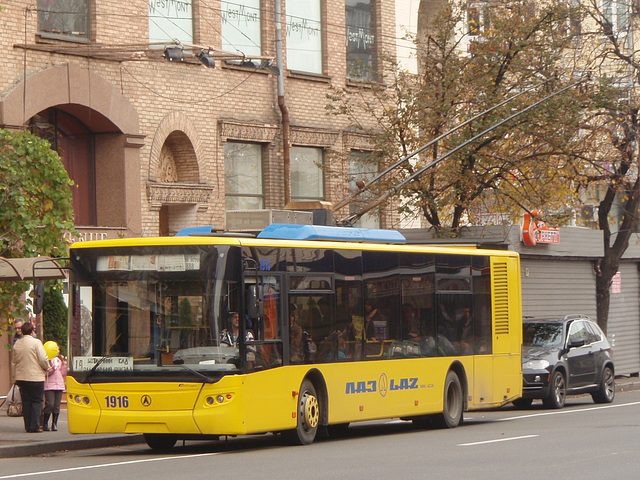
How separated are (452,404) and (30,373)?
20.5ft

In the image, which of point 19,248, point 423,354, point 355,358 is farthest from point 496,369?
point 19,248

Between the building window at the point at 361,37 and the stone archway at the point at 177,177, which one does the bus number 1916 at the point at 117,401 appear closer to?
the stone archway at the point at 177,177

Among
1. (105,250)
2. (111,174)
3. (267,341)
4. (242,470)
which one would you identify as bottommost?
(242,470)

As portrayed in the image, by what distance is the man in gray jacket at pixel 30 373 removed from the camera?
55.9ft

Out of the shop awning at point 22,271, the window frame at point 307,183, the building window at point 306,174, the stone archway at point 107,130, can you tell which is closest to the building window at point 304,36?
the window frame at point 307,183

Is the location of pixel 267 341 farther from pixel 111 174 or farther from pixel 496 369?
pixel 111 174

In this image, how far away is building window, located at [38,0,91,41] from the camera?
22.0 metres

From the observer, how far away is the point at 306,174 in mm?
28297

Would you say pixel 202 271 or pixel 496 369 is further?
pixel 496 369

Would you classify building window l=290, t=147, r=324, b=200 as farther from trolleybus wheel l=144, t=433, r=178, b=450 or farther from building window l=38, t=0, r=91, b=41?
trolleybus wheel l=144, t=433, r=178, b=450

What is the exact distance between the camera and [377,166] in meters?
28.4

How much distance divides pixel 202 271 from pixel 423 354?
194 inches

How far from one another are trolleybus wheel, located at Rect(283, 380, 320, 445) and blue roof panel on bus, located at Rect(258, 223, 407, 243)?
73.8 inches

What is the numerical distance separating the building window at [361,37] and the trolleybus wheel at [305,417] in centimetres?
1471
